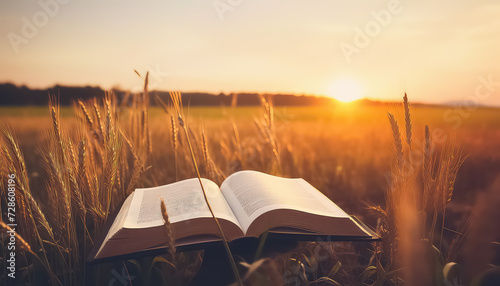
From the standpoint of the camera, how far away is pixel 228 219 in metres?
1.36

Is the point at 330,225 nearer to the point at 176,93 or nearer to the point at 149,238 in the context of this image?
the point at 149,238

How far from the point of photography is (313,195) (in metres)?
1.78

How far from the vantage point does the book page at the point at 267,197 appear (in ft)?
4.79

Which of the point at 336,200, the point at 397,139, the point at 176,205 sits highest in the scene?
the point at 397,139

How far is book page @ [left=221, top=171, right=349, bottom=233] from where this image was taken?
4.79ft

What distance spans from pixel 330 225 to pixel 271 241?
25 cm

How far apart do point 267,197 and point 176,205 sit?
1.29 feet

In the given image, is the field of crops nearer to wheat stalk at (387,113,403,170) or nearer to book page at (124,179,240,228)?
wheat stalk at (387,113,403,170)

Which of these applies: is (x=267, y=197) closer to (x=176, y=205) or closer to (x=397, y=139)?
(x=176, y=205)

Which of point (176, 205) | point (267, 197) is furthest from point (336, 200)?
point (176, 205)

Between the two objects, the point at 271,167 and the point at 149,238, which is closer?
the point at 149,238

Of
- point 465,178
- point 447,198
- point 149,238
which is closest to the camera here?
point 149,238

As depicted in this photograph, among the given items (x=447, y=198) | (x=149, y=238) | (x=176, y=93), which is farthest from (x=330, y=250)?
(x=176, y=93)

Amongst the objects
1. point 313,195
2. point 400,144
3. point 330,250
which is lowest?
point 330,250
